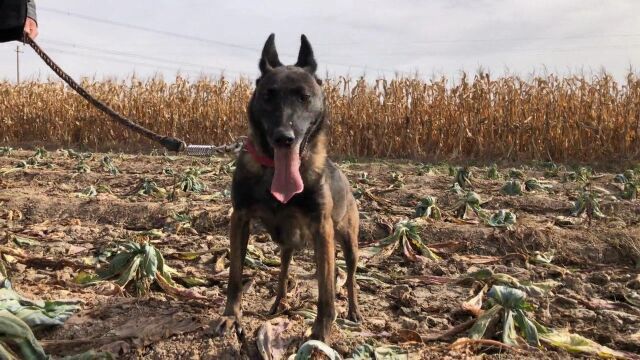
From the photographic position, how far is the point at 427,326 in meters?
3.46

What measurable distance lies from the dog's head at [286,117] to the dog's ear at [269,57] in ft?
0.20

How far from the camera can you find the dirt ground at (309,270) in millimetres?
2957

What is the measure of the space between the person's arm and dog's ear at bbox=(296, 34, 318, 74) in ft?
6.61

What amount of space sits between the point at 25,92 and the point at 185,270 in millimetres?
21310

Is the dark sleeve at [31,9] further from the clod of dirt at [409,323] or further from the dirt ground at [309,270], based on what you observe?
the clod of dirt at [409,323]

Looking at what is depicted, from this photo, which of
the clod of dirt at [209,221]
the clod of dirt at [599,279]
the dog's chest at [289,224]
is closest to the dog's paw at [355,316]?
the dog's chest at [289,224]

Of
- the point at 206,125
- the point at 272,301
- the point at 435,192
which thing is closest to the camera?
the point at 272,301

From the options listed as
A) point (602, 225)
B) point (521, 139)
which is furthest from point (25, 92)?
point (602, 225)

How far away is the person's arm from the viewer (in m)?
3.89

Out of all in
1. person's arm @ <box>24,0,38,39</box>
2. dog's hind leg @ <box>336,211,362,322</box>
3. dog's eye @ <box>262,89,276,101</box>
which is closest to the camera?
dog's eye @ <box>262,89,276,101</box>

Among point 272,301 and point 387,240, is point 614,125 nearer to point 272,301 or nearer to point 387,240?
point 387,240

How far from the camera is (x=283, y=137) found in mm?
2705

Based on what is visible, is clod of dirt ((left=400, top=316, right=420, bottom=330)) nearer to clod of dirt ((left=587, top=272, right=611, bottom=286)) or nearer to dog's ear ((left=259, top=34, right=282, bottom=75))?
dog's ear ((left=259, top=34, right=282, bottom=75))

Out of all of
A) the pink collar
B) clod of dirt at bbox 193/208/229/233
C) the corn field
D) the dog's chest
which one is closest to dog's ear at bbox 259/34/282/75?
the pink collar
